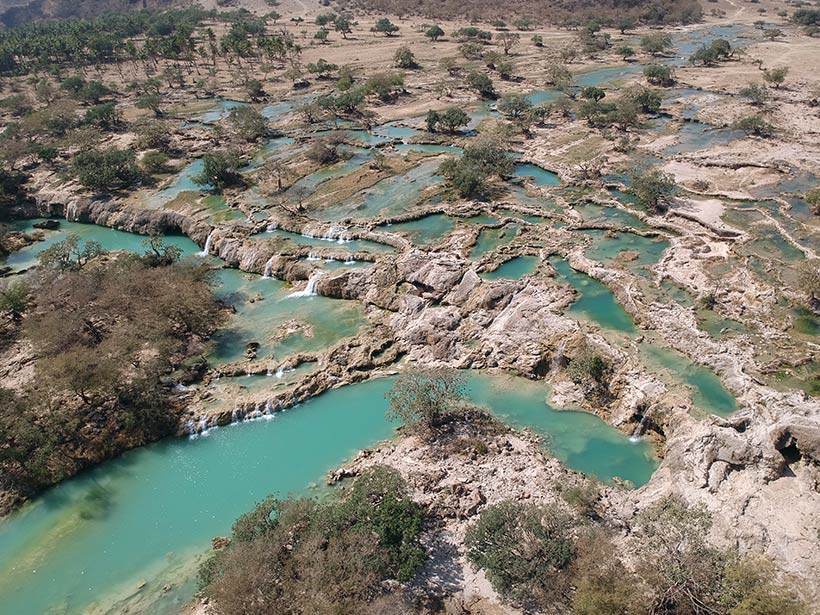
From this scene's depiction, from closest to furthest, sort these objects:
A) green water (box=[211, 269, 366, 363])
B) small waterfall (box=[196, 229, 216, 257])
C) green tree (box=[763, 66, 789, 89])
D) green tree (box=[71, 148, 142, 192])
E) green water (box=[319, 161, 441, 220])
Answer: green water (box=[211, 269, 366, 363]) → small waterfall (box=[196, 229, 216, 257]) → green water (box=[319, 161, 441, 220]) → green tree (box=[71, 148, 142, 192]) → green tree (box=[763, 66, 789, 89])

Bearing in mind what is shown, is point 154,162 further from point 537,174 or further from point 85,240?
point 537,174

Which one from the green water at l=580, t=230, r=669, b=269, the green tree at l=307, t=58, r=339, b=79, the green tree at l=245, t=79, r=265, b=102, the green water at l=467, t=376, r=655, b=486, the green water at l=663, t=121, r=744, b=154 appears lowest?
the green water at l=467, t=376, r=655, b=486

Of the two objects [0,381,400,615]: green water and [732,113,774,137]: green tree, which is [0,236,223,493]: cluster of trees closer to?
[0,381,400,615]: green water

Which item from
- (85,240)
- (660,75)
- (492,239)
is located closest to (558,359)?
(492,239)

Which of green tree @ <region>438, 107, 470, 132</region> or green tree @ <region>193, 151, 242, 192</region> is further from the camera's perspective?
green tree @ <region>438, 107, 470, 132</region>

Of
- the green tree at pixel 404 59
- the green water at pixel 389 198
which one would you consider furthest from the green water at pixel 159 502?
the green tree at pixel 404 59

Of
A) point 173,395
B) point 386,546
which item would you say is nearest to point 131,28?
point 173,395

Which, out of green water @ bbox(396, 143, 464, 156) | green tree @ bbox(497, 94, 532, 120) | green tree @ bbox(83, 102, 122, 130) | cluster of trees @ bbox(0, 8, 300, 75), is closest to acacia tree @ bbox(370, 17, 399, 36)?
cluster of trees @ bbox(0, 8, 300, 75)
